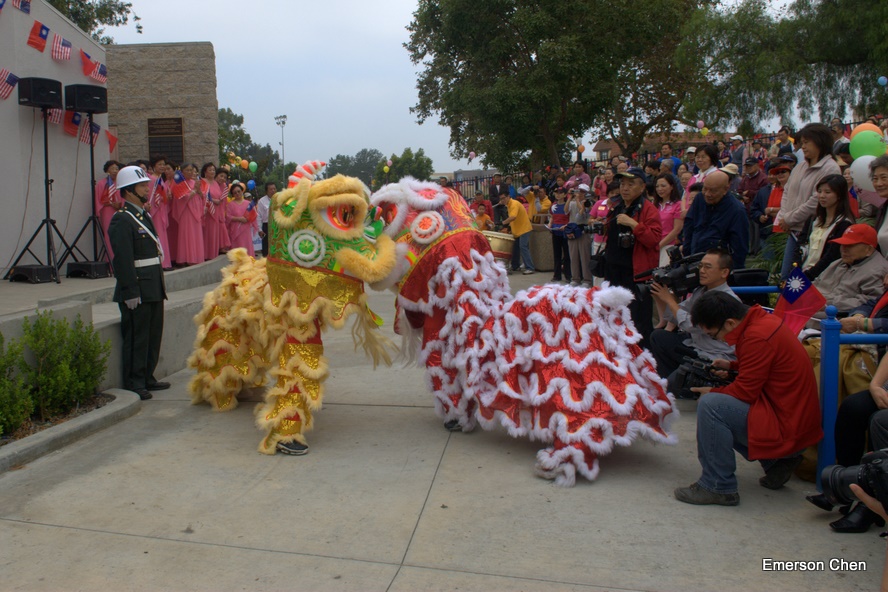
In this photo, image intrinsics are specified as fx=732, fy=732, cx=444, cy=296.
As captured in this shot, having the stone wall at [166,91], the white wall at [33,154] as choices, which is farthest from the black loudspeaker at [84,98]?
the stone wall at [166,91]

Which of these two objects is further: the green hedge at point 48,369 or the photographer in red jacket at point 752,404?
A: the green hedge at point 48,369

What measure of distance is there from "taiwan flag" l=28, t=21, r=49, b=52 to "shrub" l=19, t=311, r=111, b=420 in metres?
7.10

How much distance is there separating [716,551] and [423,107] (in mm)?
32040

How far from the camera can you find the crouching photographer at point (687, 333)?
4582 millimetres

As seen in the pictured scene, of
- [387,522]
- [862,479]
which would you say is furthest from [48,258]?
[862,479]

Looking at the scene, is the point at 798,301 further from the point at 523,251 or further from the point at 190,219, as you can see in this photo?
the point at 190,219

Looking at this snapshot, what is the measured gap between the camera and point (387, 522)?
362cm

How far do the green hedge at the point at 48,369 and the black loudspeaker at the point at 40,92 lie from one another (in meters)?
5.97

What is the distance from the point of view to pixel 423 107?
33.7 meters

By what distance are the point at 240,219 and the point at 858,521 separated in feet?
37.9

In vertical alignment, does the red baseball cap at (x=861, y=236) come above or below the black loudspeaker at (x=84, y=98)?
below

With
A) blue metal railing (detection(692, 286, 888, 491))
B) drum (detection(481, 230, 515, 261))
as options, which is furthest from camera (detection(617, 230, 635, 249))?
blue metal railing (detection(692, 286, 888, 491))

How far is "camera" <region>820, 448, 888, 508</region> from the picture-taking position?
2.73 meters

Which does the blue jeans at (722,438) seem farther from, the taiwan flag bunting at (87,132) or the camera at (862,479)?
the taiwan flag bunting at (87,132)
